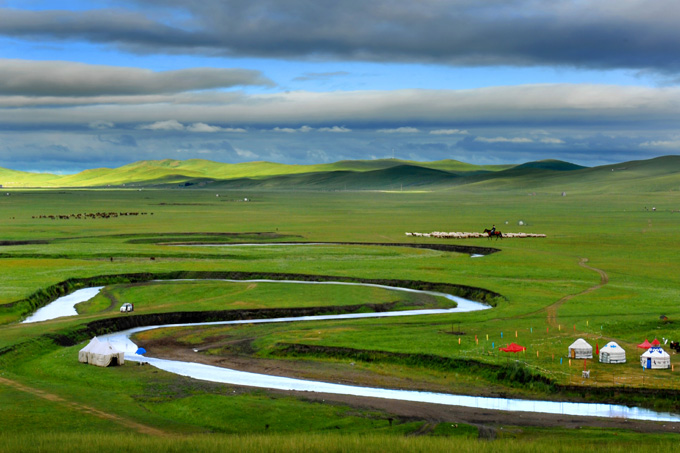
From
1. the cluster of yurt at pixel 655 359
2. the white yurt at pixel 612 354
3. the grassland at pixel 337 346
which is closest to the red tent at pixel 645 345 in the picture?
the grassland at pixel 337 346

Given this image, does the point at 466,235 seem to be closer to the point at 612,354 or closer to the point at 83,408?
the point at 612,354

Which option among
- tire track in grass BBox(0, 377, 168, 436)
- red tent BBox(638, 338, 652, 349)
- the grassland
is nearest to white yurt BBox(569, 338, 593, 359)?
the grassland

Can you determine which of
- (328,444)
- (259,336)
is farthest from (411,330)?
(328,444)

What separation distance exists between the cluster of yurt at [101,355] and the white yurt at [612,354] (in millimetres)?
26140

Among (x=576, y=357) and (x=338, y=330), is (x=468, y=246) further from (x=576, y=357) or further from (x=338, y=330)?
(x=576, y=357)

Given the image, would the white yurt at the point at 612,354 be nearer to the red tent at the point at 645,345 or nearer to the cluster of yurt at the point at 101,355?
the red tent at the point at 645,345

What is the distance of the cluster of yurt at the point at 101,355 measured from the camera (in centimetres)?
4456

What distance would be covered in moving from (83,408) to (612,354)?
86.8ft

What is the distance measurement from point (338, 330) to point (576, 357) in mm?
16301

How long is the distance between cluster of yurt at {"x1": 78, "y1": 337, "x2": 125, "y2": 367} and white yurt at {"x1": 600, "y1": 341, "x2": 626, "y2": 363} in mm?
26140

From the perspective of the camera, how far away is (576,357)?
143 feet

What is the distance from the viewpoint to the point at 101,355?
44594 mm

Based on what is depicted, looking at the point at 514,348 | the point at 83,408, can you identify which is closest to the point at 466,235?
the point at 514,348

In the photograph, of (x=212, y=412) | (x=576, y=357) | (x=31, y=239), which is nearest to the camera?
(x=212, y=412)
